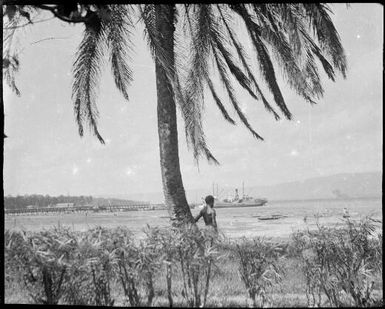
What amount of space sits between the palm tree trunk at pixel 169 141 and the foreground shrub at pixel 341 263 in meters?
2.75

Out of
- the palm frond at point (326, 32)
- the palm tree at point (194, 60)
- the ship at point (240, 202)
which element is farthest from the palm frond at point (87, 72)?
the ship at point (240, 202)

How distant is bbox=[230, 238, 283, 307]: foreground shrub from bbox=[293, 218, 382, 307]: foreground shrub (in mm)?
387

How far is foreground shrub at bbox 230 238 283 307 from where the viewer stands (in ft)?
14.9

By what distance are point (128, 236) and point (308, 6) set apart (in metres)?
3.68

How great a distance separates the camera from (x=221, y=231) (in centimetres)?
493

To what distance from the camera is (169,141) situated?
23.9 feet

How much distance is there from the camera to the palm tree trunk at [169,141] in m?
7.22

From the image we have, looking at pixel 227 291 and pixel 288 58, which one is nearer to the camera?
pixel 227 291

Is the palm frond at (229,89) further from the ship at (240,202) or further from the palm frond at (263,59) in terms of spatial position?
the ship at (240,202)

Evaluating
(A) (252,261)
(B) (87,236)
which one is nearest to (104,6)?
(B) (87,236)

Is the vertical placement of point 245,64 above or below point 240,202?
above

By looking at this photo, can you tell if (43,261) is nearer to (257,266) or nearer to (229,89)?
(257,266)

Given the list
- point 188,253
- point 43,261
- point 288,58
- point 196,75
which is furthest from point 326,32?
point 43,261

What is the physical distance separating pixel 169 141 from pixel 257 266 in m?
3.20
